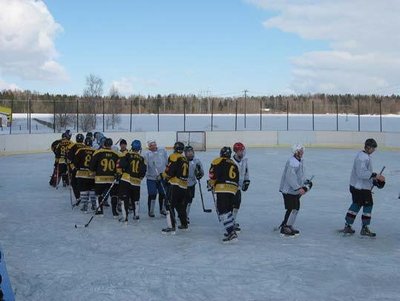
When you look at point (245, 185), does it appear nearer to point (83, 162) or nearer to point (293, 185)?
point (293, 185)

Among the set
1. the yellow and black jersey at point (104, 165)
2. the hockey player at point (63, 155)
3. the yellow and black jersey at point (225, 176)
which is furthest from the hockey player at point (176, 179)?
the hockey player at point (63, 155)

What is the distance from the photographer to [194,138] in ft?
89.4

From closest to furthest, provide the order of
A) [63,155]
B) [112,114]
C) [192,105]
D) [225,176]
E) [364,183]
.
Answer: [225,176], [364,183], [63,155], [112,114], [192,105]

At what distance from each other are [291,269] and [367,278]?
86 centimetres

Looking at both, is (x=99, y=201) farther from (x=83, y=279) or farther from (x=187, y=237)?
(x=83, y=279)

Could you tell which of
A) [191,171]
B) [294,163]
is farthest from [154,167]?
[294,163]

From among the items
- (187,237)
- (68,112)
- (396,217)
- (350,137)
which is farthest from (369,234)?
(68,112)

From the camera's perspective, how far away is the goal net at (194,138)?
26.6 metres

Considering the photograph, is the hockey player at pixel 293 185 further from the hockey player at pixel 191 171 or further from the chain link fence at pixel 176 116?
the chain link fence at pixel 176 116

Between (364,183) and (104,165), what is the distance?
14.3 ft

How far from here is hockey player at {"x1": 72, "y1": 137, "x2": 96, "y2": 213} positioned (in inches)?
374

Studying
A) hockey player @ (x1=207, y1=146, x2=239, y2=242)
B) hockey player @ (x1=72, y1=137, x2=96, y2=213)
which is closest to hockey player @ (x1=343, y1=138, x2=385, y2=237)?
hockey player @ (x1=207, y1=146, x2=239, y2=242)

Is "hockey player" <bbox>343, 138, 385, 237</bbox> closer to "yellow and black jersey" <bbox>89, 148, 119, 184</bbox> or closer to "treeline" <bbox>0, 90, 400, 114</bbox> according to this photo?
"yellow and black jersey" <bbox>89, 148, 119, 184</bbox>

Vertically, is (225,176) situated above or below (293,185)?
above
